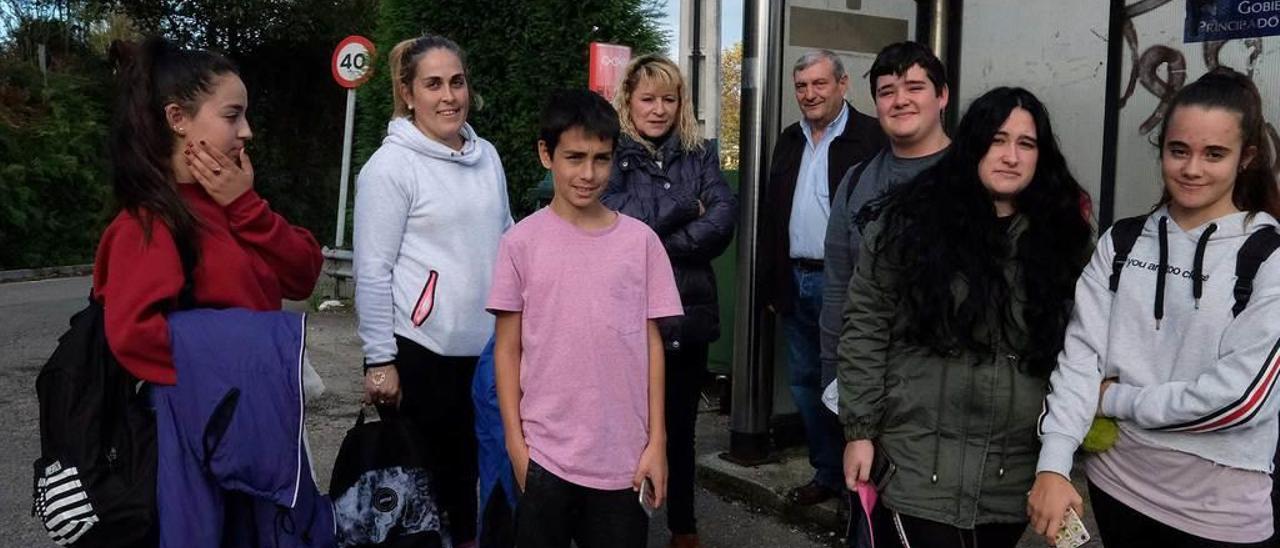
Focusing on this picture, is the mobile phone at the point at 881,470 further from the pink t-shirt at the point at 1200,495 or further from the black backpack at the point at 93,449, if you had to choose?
the black backpack at the point at 93,449

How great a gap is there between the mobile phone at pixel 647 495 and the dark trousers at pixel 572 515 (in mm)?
14

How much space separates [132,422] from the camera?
2.00 m

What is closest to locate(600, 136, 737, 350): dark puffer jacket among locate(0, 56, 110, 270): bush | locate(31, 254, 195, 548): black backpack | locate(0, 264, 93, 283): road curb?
locate(31, 254, 195, 548): black backpack

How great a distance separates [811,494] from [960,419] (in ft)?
6.54

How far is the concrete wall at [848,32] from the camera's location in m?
4.35

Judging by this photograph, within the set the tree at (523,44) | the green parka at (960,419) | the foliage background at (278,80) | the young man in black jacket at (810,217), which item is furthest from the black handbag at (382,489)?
the tree at (523,44)

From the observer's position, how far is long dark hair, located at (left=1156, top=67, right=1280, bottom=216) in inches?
77.1

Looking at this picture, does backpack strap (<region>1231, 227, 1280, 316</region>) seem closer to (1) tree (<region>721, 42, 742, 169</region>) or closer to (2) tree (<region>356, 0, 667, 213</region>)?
(2) tree (<region>356, 0, 667, 213</region>)

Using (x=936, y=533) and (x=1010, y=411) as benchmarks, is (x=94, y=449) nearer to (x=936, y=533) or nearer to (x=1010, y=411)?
(x=936, y=533)

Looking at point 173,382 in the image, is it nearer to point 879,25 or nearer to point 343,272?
point 879,25

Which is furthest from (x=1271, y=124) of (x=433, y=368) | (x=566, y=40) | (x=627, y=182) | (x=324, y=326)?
(x=324, y=326)

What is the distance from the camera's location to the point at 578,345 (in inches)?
94.1

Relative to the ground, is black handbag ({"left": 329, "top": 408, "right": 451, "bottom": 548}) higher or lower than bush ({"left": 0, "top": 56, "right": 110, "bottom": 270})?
lower

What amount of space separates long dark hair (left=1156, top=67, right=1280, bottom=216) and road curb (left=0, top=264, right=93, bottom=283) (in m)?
15.7
